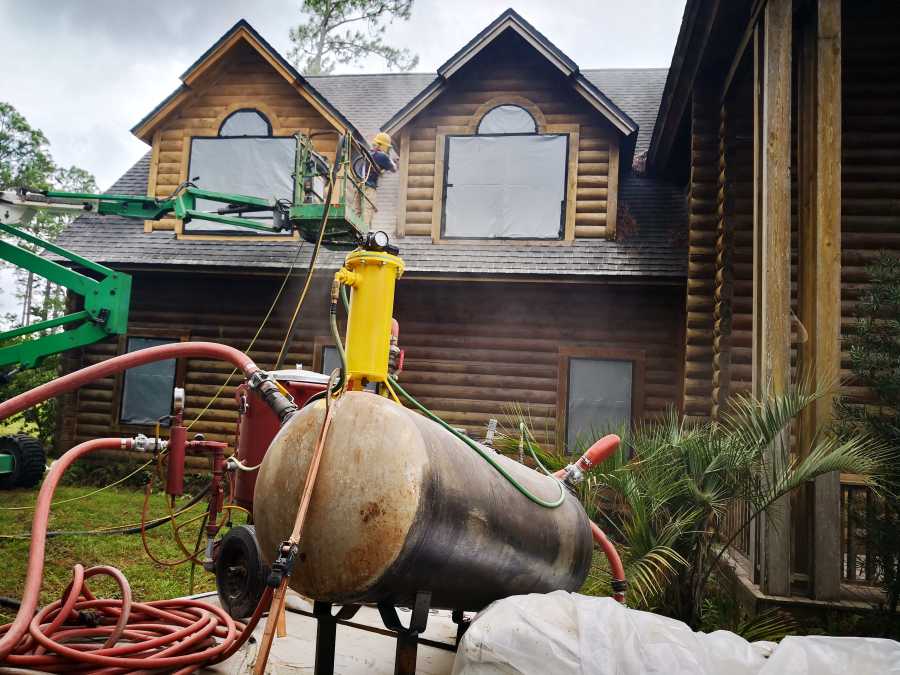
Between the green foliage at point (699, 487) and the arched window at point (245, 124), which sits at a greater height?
the arched window at point (245, 124)

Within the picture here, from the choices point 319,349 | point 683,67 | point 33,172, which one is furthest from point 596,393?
point 33,172

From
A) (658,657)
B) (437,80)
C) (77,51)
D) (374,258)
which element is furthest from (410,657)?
(77,51)

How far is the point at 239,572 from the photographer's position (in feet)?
15.6

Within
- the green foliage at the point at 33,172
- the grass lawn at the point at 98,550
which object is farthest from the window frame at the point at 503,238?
the green foliage at the point at 33,172

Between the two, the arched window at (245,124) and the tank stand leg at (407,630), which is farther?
the arched window at (245,124)

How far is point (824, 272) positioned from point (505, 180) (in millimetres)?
6274

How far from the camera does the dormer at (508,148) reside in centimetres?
1053

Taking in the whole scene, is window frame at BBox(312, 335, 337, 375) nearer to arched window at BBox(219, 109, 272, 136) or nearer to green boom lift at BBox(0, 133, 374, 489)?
green boom lift at BBox(0, 133, 374, 489)

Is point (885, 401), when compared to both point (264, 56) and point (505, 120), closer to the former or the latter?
point (505, 120)

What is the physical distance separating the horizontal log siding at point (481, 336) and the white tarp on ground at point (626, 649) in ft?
24.5

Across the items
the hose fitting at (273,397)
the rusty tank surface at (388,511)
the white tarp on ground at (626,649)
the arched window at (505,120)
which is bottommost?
the white tarp on ground at (626,649)

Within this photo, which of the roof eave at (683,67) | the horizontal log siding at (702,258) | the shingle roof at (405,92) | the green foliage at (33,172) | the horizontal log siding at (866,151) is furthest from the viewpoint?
the green foliage at (33,172)

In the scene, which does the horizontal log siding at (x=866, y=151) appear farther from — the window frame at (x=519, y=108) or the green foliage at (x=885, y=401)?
the window frame at (x=519, y=108)

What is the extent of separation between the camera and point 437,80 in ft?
34.9
